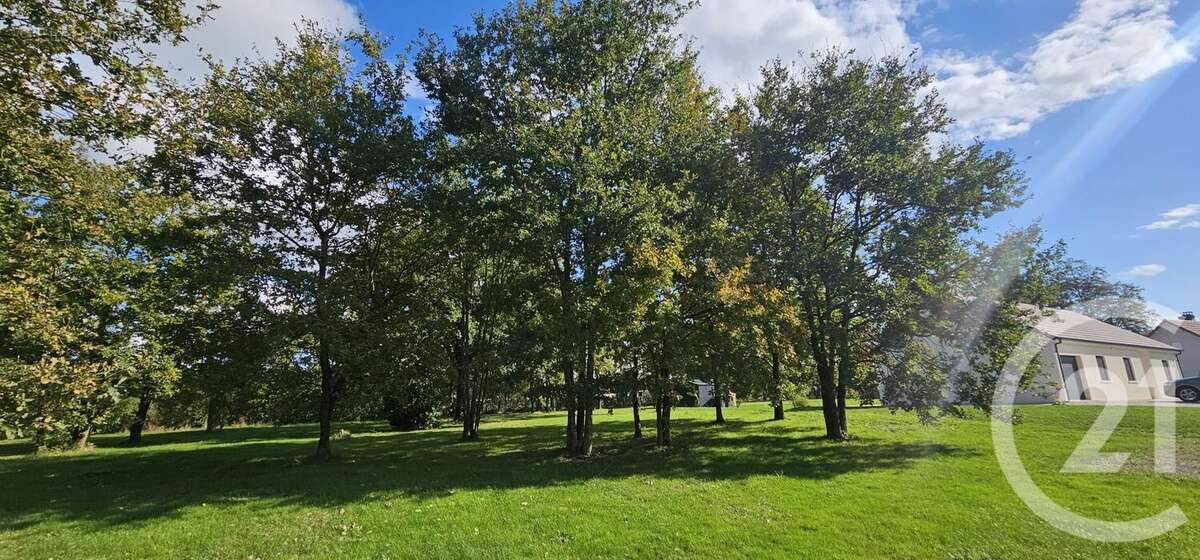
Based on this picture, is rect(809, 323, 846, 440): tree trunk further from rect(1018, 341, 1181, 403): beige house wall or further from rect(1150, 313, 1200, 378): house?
rect(1150, 313, 1200, 378): house

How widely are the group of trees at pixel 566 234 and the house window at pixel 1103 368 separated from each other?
2108 centimetres

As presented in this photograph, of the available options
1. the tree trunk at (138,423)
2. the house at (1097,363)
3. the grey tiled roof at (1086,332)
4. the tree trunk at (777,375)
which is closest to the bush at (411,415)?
the tree trunk at (138,423)

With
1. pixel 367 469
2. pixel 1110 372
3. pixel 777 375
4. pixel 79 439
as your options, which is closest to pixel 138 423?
pixel 79 439

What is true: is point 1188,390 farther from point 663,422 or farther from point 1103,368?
point 663,422

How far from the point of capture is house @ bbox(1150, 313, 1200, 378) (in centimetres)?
3831

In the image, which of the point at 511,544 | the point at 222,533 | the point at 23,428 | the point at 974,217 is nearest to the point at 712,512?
the point at 511,544

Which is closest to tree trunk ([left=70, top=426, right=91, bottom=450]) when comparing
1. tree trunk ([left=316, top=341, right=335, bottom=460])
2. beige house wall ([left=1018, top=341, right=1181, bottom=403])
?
tree trunk ([left=316, top=341, right=335, bottom=460])

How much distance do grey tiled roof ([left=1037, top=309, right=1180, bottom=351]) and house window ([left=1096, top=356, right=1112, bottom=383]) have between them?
1067mm

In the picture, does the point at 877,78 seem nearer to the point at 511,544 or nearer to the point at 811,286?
the point at 811,286

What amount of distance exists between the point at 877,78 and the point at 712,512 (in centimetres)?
1551

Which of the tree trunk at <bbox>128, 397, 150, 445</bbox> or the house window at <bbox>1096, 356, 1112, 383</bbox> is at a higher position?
the house window at <bbox>1096, 356, 1112, 383</bbox>

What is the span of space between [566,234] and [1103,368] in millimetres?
34875

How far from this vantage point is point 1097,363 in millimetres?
30312

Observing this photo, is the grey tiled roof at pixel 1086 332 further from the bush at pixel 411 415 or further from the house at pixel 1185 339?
the bush at pixel 411 415
